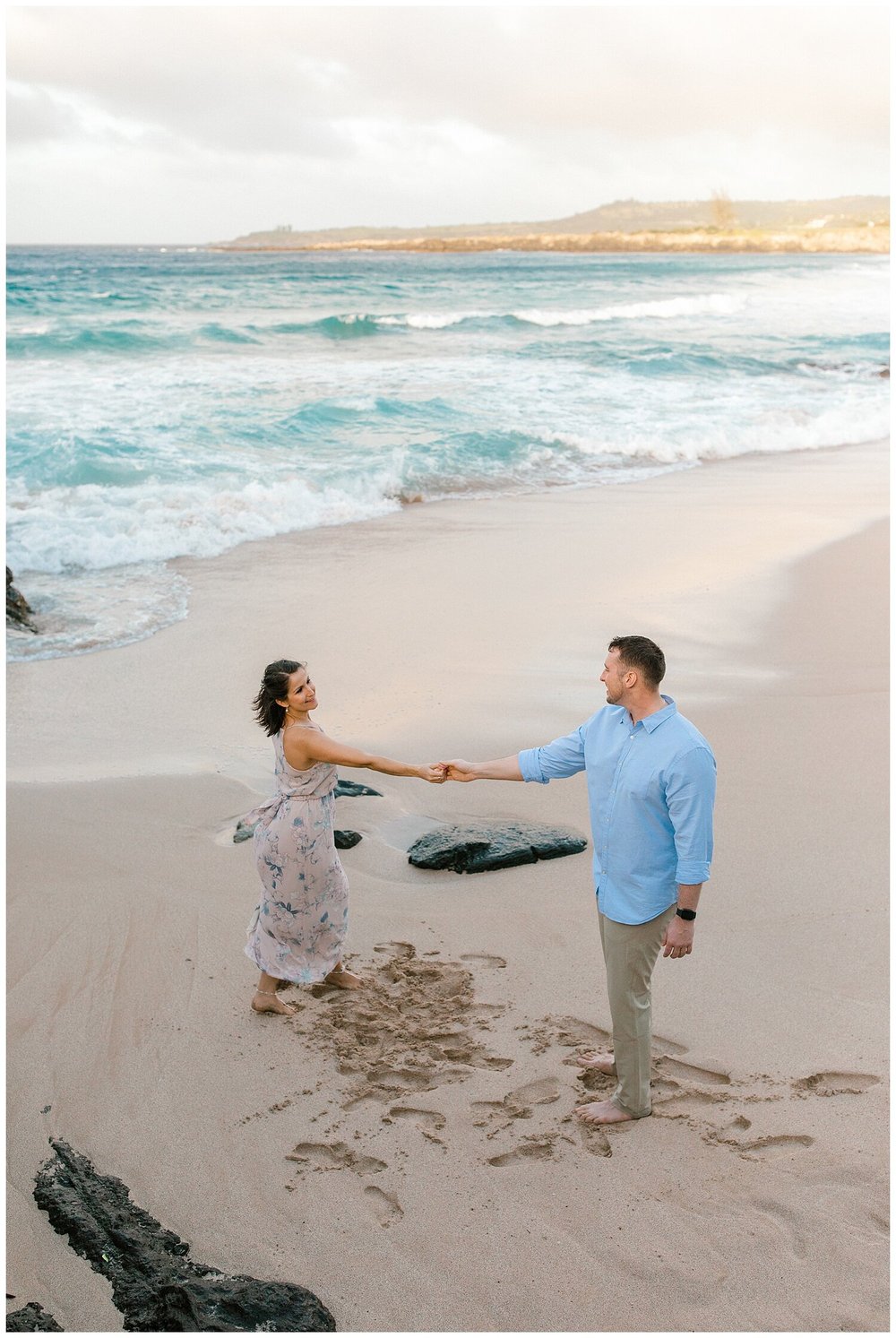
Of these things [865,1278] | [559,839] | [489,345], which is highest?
[489,345]

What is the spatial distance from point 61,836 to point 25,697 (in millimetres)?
2474

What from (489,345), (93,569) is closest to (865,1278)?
(93,569)

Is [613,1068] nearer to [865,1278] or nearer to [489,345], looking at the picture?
[865,1278]

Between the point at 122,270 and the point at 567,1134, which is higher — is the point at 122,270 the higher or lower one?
the higher one

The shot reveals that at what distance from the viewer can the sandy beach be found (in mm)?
3451

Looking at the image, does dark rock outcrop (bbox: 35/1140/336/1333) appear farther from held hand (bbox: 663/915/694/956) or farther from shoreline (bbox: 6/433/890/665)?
shoreline (bbox: 6/433/890/665)

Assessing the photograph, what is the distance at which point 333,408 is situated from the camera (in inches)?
827

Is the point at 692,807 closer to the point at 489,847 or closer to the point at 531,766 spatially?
the point at 531,766

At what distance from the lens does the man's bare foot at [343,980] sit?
16.2ft

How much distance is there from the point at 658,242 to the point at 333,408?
334 ft

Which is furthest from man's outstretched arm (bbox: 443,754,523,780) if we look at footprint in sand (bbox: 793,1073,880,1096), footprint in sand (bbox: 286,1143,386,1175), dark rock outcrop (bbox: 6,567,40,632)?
dark rock outcrop (bbox: 6,567,40,632)

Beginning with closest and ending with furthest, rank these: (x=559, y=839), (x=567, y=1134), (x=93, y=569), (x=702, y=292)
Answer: (x=567, y=1134), (x=559, y=839), (x=93, y=569), (x=702, y=292)

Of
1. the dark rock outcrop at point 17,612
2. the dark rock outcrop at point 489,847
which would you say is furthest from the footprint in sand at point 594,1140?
the dark rock outcrop at point 17,612

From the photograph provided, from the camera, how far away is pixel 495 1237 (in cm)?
353
